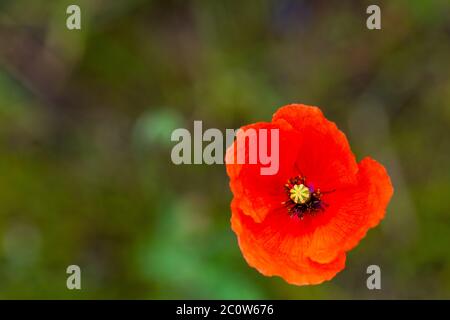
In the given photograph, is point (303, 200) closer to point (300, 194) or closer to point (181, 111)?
point (300, 194)

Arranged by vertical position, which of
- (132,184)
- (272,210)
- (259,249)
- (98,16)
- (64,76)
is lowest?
(259,249)

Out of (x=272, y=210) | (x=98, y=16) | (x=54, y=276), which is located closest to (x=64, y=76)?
(x=98, y=16)

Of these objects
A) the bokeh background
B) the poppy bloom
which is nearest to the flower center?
the poppy bloom

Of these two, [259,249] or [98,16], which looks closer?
[259,249]

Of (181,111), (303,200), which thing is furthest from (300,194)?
(181,111)

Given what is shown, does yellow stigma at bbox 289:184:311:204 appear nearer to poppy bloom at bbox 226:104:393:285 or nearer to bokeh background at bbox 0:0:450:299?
poppy bloom at bbox 226:104:393:285
